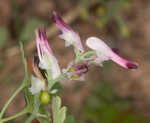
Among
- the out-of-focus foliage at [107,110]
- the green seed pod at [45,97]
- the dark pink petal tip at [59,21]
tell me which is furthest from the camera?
the out-of-focus foliage at [107,110]

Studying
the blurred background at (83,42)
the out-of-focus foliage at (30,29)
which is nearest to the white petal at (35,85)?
the blurred background at (83,42)

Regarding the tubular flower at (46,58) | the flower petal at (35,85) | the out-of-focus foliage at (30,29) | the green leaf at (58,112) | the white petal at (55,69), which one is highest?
the out-of-focus foliage at (30,29)

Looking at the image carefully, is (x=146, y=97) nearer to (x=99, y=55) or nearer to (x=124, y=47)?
(x=124, y=47)

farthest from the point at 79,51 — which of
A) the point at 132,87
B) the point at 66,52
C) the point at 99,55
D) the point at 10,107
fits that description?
the point at 132,87

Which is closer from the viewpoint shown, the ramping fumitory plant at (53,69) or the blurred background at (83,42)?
the ramping fumitory plant at (53,69)

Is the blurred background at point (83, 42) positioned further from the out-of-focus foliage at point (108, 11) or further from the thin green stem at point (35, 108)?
the thin green stem at point (35, 108)

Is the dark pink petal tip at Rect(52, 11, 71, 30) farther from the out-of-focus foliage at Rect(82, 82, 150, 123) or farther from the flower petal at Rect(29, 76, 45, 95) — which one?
the out-of-focus foliage at Rect(82, 82, 150, 123)

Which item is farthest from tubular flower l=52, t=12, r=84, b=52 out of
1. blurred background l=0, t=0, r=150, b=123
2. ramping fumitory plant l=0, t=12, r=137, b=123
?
blurred background l=0, t=0, r=150, b=123

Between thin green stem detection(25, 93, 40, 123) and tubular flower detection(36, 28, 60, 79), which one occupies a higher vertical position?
tubular flower detection(36, 28, 60, 79)

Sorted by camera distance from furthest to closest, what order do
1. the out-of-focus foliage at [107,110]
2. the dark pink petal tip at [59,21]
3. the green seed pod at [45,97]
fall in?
1. the out-of-focus foliage at [107,110]
2. the dark pink petal tip at [59,21]
3. the green seed pod at [45,97]

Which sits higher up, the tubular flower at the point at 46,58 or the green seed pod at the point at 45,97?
the tubular flower at the point at 46,58

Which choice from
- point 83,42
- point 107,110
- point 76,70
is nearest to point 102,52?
point 76,70
